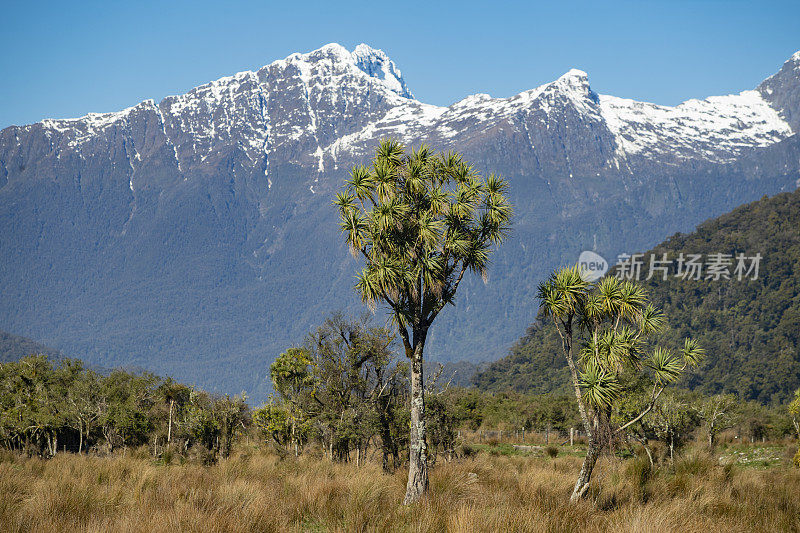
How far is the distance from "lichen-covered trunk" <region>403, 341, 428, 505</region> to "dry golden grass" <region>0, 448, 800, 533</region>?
32 centimetres

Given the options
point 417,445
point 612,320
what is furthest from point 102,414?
point 612,320

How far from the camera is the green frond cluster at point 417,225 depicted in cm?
1457

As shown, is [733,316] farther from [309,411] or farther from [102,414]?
[309,411]

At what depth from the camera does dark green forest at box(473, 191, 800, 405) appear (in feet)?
453

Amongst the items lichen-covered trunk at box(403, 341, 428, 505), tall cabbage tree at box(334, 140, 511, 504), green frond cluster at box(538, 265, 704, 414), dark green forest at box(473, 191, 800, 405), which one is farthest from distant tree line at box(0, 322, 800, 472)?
dark green forest at box(473, 191, 800, 405)

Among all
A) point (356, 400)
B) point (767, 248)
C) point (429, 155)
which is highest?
point (767, 248)

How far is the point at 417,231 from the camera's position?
15.3m

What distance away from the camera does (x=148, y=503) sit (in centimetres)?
1040

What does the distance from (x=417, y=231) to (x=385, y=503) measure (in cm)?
634

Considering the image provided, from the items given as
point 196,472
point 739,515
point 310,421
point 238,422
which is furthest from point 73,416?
point 739,515

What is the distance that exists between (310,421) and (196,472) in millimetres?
8006

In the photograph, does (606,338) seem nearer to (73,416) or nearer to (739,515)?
(739,515)

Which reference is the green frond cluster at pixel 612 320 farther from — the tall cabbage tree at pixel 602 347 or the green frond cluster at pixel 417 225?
the green frond cluster at pixel 417 225

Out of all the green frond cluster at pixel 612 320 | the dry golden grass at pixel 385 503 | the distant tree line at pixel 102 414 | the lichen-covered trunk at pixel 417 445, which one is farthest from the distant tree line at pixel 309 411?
the lichen-covered trunk at pixel 417 445
